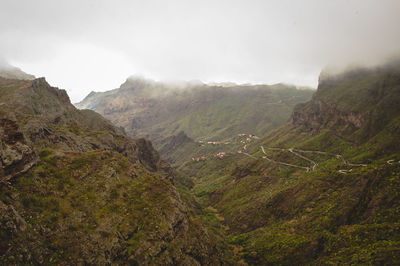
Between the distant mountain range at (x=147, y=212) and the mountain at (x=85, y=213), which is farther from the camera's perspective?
the distant mountain range at (x=147, y=212)

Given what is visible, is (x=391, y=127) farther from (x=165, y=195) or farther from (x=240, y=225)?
(x=165, y=195)

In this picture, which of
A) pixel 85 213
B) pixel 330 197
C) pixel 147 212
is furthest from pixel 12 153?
pixel 330 197

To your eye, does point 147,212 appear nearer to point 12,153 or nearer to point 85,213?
point 85,213

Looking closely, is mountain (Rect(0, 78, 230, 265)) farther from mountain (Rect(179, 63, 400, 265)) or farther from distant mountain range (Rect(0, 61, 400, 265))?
mountain (Rect(179, 63, 400, 265))

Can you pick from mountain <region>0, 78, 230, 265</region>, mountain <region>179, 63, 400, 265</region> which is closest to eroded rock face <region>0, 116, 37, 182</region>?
mountain <region>0, 78, 230, 265</region>

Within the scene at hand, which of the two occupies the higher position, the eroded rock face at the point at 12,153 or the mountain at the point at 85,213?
the eroded rock face at the point at 12,153

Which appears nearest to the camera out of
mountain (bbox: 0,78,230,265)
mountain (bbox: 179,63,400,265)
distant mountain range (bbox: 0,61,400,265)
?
mountain (bbox: 0,78,230,265)

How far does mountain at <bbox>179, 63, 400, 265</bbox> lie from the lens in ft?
179

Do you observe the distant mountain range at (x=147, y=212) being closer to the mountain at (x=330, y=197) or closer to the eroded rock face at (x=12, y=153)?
the eroded rock face at (x=12, y=153)

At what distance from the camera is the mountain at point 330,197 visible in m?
54.4

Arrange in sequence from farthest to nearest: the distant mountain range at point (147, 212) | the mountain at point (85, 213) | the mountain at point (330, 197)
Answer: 1. the mountain at point (330, 197)
2. the distant mountain range at point (147, 212)
3. the mountain at point (85, 213)

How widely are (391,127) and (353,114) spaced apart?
5083cm

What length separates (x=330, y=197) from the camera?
281 feet

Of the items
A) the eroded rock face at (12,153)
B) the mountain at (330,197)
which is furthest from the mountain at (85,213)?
the mountain at (330,197)
